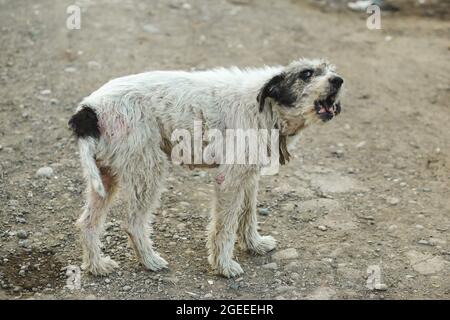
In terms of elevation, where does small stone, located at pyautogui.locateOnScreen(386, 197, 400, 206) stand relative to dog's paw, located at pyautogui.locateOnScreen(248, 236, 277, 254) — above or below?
above

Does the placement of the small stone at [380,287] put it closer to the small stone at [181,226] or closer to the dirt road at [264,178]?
the dirt road at [264,178]

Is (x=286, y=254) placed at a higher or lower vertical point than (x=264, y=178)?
lower

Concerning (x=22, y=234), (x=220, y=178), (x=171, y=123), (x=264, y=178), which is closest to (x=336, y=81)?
(x=220, y=178)

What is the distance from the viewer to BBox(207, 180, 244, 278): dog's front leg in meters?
5.55

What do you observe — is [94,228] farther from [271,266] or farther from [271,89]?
[271,89]

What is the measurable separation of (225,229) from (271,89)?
1.23 m

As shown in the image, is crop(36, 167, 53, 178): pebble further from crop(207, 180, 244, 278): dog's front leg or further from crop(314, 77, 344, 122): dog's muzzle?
crop(314, 77, 344, 122): dog's muzzle

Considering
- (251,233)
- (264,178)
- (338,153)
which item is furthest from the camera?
(338,153)

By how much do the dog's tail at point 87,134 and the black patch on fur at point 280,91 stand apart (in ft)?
4.37

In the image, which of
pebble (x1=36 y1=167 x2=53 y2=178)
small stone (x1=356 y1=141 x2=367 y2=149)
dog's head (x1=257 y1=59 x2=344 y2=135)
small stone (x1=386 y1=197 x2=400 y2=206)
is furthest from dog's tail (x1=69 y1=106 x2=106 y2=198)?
small stone (x1=356 y1=141 x2=367 y2=149)

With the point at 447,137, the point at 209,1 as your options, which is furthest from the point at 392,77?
the point at 209,1

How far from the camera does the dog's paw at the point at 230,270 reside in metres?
5.60

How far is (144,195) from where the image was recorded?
5.39m

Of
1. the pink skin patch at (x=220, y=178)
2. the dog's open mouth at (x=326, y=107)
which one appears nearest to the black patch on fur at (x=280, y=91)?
the dog's open mouth at (x=326, y=107)
